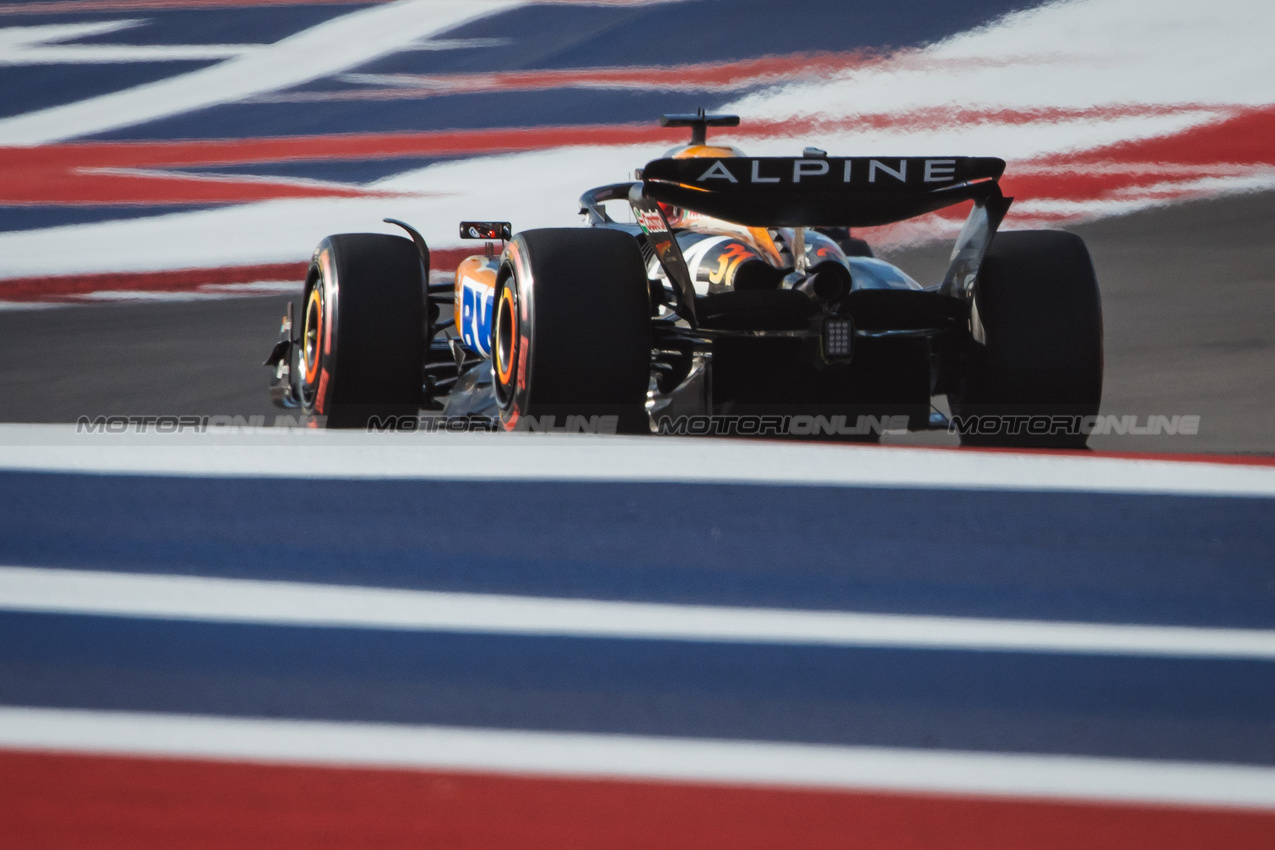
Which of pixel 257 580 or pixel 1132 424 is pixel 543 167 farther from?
pixel 257 580

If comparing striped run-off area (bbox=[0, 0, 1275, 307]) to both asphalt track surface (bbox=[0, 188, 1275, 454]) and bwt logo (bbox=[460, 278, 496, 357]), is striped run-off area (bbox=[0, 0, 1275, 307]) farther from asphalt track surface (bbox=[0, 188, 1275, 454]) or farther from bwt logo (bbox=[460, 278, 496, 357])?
bwt logo (bbox=[460, 278, 496, 357])

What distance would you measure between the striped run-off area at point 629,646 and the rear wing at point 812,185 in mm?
1046

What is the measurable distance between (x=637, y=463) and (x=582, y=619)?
33cm

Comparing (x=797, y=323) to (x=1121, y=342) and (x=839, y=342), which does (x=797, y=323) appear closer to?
(x=839, y=342)

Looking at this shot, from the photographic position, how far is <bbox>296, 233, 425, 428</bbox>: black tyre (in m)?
3.55

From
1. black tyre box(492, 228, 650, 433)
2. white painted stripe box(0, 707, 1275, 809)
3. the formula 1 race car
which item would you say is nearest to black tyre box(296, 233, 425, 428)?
the formula 1 race car

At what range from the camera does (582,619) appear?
1.58 metres

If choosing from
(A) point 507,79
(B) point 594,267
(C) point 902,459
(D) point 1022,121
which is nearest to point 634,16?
(A) point 507,79

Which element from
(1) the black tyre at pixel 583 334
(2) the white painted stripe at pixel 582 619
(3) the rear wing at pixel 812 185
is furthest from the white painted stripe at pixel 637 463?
(3) the rear wing at pixel 812 185

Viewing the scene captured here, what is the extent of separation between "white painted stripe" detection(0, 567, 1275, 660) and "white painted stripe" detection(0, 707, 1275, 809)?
173mm

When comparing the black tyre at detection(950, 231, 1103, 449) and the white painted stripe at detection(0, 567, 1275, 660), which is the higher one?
the black tyre at detection(950, 231, 1103, 449)
